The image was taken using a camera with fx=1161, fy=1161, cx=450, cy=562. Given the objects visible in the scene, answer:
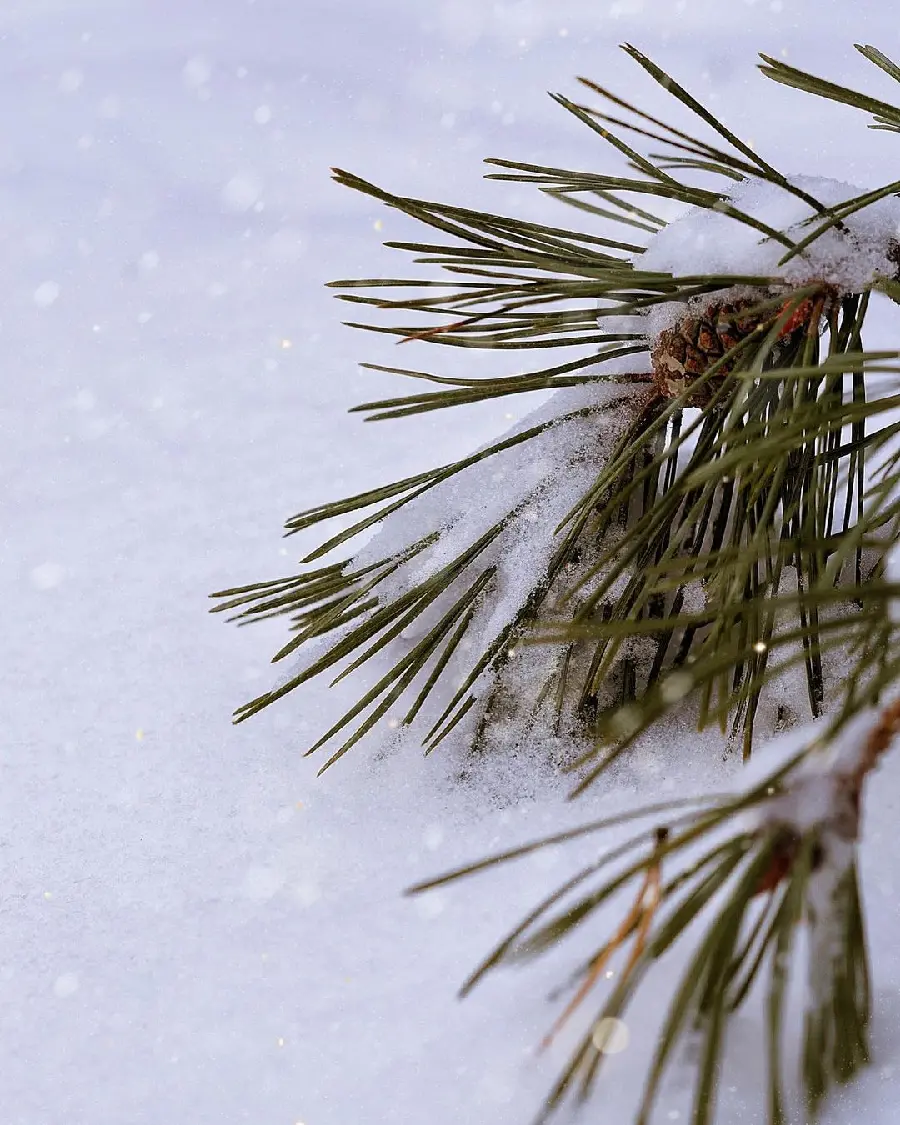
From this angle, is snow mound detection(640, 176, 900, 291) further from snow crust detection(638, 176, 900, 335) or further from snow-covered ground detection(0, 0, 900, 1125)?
snow-covered ground detection(0, 0, 900, 1125)

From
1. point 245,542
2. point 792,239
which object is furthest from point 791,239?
point 245,542

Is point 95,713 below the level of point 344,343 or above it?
below

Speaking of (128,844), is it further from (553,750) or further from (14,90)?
(14,90)

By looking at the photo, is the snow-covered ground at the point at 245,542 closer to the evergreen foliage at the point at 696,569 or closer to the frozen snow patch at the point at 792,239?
the evergreen foliage at the point at 696,569

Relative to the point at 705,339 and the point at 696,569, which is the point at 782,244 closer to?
the point at 705,339

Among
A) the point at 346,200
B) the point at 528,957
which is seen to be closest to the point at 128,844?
the point at 528,957

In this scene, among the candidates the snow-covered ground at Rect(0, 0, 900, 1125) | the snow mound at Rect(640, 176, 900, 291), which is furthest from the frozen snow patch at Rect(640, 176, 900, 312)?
the snow-covered ground at Rect(0, 0, 900, 1125)

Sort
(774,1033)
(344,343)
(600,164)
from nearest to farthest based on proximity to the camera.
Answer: (774,1033)
(344,343)
(600,164)

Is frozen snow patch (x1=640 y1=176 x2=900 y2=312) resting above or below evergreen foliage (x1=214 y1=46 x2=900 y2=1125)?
above

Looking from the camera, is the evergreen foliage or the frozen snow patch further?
the frozen snow patch
